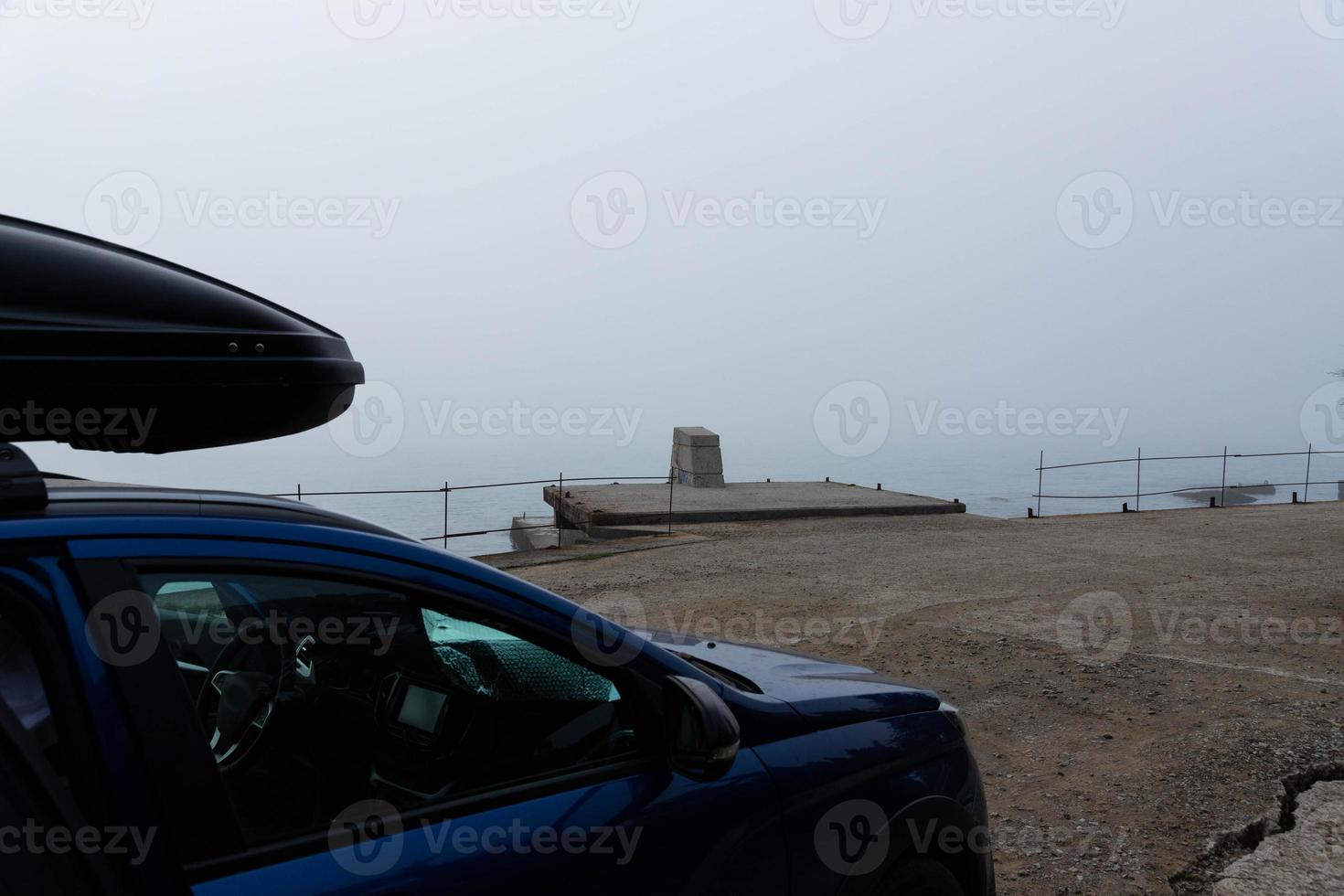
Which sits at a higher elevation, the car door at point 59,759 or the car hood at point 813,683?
the car door at point 59,759

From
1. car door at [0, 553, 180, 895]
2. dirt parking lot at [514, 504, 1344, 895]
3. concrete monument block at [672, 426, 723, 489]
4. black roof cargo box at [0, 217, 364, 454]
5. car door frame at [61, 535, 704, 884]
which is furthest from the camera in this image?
concrete monument block at [672, 426, 723, 489]

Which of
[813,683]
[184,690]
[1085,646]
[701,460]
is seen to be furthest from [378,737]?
[701,460]

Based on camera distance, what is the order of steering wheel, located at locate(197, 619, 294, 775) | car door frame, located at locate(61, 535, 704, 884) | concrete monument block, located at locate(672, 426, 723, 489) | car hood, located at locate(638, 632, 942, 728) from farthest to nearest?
concrete monument block, located at locate(672, 426, 723, 489) → car hood, located at locate(638, 632, 942, 728) → steering wheel, located at locate(197, 619, 294, 775) → car door frame, located at locate(61, 535, 704, 884)

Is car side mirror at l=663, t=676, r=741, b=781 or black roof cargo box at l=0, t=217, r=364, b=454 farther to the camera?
car side mirror at l=663, t=676, r=741, b=781

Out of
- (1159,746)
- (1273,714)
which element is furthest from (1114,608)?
(1159,746)

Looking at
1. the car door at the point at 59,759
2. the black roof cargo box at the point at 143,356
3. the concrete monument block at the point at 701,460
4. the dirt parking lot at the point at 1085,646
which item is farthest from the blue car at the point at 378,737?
the concrete monument block at the point at 701,460

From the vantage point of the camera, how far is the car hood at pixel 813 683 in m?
2.60

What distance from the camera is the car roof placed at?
1.54 m

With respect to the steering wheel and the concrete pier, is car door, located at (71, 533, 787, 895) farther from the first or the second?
the concrete pier

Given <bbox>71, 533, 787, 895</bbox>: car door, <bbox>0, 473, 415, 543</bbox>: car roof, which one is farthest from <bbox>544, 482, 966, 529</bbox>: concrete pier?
<bbox>0, 473, 415, 543</bbox>: car roof

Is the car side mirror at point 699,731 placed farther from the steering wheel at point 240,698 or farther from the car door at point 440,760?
the steering wheel at point 240,698

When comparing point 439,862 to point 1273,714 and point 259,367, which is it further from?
point 1273,714

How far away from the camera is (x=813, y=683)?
2.80 metres

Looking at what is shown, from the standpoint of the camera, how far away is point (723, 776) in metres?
2.20
